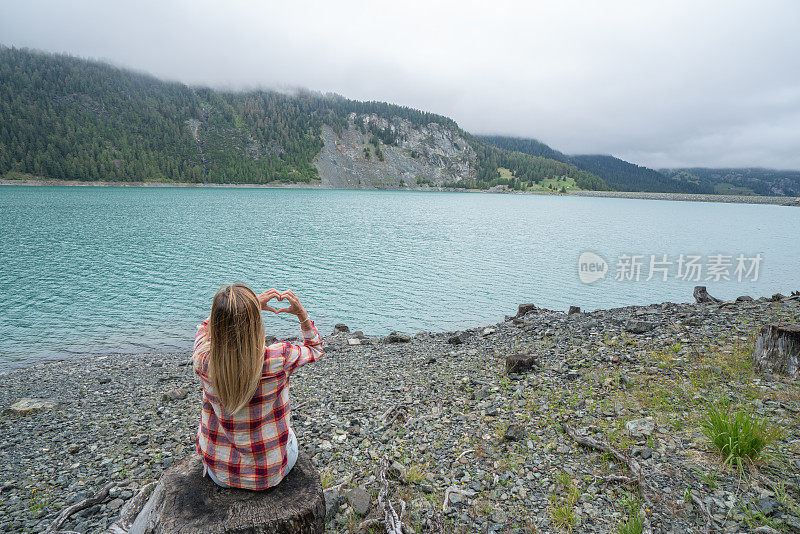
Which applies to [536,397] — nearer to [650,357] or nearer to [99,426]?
[650,357]

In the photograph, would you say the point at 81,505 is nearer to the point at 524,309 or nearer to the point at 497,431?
the point at 497,431

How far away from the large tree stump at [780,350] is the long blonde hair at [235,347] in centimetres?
973

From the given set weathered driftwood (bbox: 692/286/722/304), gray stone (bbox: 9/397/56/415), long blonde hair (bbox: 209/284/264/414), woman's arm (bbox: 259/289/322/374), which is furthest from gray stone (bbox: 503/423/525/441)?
weathered driftwood (bbox: 692/286/722/304)

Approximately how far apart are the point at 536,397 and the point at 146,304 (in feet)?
81.2

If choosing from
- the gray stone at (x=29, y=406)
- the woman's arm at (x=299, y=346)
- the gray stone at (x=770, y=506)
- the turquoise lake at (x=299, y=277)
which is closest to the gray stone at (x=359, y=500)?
the woman's arm at (x=299, y=346)

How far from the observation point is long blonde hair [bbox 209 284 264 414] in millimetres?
3311

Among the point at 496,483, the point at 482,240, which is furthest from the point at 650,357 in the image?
the point at 482,240

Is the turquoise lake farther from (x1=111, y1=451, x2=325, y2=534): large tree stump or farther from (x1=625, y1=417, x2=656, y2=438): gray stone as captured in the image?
(x1=111, y1=451, x2=325, y2=534): large tree stump

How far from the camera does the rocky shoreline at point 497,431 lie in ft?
16.5

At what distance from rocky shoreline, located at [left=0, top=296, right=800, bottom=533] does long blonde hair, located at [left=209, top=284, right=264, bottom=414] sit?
10.0 feet

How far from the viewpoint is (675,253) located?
159ft

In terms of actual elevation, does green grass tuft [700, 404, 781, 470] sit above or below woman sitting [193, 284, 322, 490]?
below

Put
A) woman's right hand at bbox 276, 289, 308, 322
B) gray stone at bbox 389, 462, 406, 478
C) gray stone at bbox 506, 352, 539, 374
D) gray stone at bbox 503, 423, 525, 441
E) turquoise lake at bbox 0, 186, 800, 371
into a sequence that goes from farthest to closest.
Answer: turquoise lake at bbox 0, 186, 800, 371, gray stone at bbox 506, 352, 539, 374, gray stone at bbox 503, 423, 525, 441, gray stone at bbox 389, 462, 406, 478, woman's right hand at bbox 276, 289, 308, 322

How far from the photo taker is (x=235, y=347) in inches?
131
